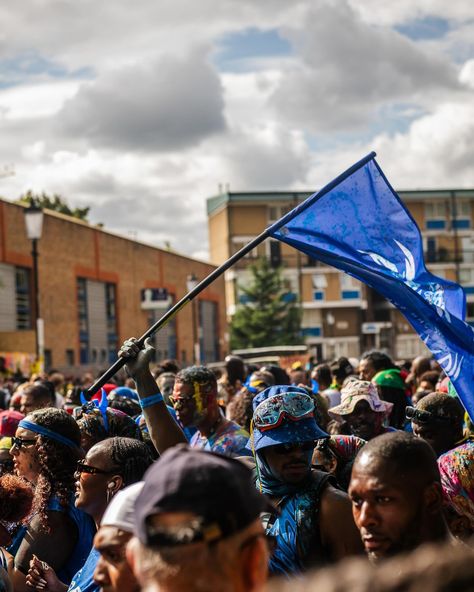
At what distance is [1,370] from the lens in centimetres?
2162

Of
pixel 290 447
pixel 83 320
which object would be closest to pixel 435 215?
pixel 83 320

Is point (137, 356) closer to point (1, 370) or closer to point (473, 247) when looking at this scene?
point (1, 370)

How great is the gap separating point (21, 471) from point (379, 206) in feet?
9.49

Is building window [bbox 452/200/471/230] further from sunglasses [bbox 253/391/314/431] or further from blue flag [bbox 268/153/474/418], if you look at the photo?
sunglasses [bbox 253/391/314/431]

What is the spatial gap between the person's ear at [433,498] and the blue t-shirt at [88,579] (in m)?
1.32

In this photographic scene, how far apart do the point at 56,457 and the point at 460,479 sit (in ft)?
6.95

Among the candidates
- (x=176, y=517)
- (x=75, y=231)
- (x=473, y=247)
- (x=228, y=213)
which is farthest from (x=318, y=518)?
(x=473, y=247)

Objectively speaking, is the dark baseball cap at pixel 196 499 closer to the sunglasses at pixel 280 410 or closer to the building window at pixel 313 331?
the sunglasses at pixel 280 410

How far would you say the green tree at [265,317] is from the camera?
64.6 m

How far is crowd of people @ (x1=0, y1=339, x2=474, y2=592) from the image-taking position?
6.17ft

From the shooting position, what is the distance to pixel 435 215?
78.0m

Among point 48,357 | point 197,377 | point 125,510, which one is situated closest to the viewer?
point 125,510

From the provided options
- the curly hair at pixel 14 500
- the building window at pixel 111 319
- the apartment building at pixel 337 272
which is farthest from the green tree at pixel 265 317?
the curly hair at pixel 14 500

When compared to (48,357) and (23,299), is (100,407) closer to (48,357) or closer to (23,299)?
(23,299)
